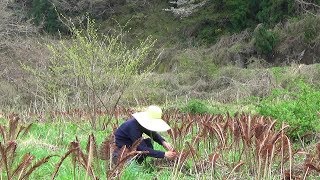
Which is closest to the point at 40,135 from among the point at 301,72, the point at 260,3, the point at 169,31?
the point at 301,72

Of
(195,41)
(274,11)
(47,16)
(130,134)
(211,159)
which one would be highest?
(211,159)

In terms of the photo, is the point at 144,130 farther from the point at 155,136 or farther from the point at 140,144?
the point at 140,144

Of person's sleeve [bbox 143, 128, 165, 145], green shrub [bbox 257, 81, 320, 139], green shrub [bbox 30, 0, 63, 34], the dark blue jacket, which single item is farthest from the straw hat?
green shrub [bbox 30, 0, 63, 34]

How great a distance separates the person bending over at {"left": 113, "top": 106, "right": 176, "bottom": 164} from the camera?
5.61m

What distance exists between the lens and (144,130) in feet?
19.9

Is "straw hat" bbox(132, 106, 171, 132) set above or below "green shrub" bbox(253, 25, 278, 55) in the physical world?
above

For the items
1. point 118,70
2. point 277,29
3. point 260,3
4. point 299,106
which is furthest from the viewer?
point 260,3

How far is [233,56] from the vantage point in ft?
100

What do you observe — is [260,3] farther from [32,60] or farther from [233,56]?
[32,60]

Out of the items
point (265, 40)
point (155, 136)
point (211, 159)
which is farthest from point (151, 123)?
point (265, 40)

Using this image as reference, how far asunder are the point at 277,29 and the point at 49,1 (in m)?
17.9

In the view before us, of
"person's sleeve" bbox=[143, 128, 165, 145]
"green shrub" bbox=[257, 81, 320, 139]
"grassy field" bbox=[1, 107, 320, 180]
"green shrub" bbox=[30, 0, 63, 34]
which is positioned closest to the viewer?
"grassy field" bbox=[1, 107, 320, 180]

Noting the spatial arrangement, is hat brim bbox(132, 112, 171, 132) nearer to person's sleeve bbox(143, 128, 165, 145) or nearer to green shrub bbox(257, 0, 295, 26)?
person's sleeve bbox(143, 128, 165, 145)

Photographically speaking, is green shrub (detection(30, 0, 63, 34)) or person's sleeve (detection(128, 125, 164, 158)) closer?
person's sleeve (detection(128, 125, 164, 158))
